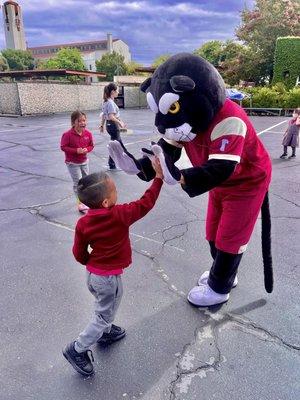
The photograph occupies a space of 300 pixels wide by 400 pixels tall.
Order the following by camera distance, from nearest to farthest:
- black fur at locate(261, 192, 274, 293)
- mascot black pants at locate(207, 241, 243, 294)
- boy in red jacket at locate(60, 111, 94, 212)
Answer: mascot black pants at locate(207, 241, 243, 294) < black fur at locate(261, 192, 274, 293) < boy in red jacket at locate(60, 111, 94, 212)

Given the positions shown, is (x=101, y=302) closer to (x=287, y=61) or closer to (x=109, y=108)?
(x=109, y=108)

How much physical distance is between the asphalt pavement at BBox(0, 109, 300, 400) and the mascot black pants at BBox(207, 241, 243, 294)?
19 cm

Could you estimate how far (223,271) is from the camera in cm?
271

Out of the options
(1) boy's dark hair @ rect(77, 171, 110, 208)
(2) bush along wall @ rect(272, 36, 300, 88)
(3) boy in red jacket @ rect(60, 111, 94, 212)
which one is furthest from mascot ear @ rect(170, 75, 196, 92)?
(2) bush along wall @ rect(272, 36, 300, 88)

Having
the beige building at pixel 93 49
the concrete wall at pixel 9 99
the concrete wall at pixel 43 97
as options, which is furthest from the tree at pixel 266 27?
the beige building at pixel 93 49

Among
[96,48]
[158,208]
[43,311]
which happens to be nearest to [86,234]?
[43,311]

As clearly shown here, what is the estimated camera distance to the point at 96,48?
11256 cm

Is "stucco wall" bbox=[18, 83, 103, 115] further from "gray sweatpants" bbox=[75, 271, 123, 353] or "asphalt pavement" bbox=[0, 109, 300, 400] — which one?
"gray sweatpants" bbox=[75, 271, 123, 353]

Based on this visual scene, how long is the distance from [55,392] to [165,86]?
1.98 meters

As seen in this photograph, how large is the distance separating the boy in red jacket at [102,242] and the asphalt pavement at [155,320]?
253 millimetres

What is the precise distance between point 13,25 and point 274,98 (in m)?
102

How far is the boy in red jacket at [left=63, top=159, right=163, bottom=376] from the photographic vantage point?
192cm

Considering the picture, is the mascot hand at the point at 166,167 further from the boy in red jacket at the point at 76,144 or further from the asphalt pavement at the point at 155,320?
the boy in red jacket at the point at 76,144

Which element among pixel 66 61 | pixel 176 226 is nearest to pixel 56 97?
pixel 176 226
